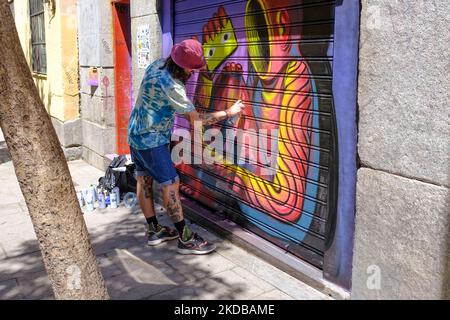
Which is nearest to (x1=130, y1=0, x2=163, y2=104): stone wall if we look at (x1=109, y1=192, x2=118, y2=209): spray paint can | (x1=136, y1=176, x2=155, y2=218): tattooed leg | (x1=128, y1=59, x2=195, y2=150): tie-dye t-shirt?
(x1=109, y1=192, x2=118, y2=209): spray paint can

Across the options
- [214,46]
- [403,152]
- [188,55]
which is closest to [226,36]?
[214,46]

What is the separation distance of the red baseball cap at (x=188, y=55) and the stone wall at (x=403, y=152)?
137 cm

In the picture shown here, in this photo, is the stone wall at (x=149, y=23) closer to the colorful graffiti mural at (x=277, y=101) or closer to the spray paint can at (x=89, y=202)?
the colorful graffiti mural at (x=277, y=101)

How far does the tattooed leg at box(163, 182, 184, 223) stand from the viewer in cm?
416

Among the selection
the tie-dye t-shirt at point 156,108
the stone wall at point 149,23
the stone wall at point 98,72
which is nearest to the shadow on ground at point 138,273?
the tie-dye t-shirt at point 156,108

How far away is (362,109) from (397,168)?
1.44 feet

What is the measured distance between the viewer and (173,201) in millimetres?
4191

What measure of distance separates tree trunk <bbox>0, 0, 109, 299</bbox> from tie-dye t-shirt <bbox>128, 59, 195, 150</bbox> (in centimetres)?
178

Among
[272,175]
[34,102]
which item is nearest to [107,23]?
[272,175]

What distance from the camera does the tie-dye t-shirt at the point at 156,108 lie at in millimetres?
3834

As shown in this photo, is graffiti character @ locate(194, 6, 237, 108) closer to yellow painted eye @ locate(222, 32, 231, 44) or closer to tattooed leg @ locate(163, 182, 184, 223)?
yellow painted eye @ locate(222, 32, 231, 44)

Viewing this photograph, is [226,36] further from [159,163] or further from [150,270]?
[150,270]

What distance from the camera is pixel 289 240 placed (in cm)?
393

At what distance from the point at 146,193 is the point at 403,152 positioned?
2.46 metres
